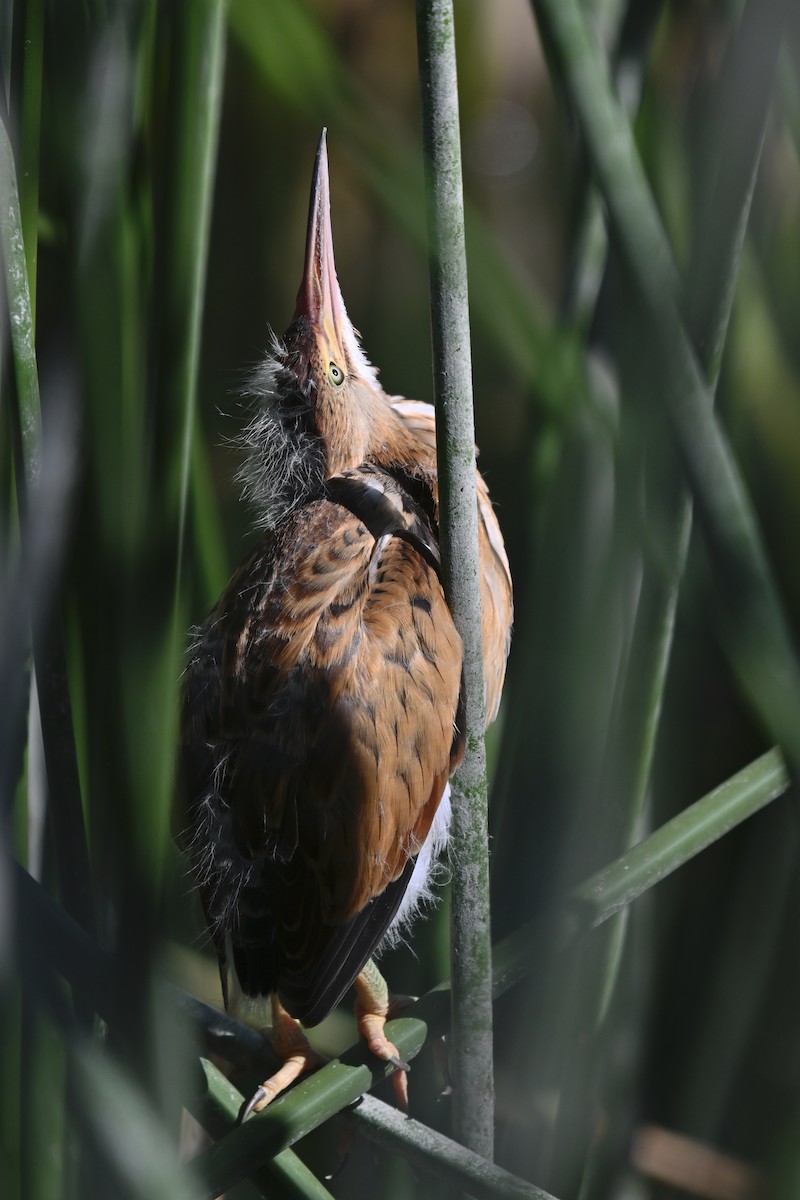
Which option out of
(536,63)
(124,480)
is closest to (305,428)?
(124,480)

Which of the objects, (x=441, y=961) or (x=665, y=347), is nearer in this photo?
(x=665, y=347)

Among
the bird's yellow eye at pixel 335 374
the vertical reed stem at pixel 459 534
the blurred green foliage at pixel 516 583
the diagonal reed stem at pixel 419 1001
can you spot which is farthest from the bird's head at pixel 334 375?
the diagonal reed stem at pixel 419 1001

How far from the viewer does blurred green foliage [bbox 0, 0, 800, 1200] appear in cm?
81

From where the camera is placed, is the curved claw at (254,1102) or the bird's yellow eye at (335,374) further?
the bird's yellow eye at (335,374)

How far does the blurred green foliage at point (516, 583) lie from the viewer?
814 millimetres

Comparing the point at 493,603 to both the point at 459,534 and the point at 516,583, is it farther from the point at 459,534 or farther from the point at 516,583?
the point at 459,534

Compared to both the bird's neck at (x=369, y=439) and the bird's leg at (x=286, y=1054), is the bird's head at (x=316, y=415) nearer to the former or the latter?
the bird's neck at (x=369, y=439)

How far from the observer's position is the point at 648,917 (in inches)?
49.9

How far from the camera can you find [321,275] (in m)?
1.17

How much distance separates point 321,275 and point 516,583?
0.39m

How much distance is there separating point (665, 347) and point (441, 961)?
82cm

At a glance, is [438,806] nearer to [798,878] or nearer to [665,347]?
[798,878]

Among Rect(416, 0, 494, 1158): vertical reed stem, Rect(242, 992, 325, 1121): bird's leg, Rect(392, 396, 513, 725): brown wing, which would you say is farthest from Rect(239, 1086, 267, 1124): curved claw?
Rect(392, 396, 513, 725): brown wing

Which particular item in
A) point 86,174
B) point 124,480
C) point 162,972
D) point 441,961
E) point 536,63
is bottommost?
point 441,961
